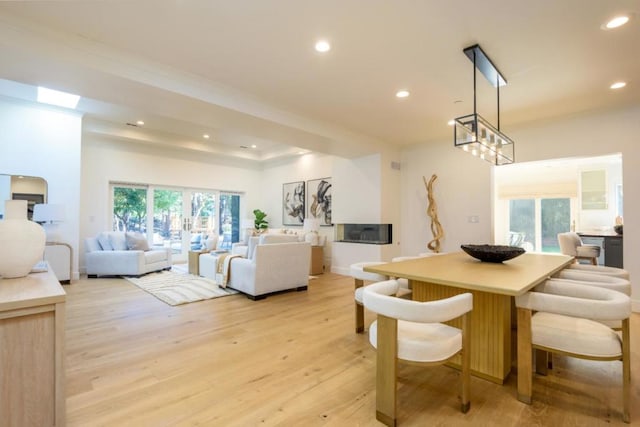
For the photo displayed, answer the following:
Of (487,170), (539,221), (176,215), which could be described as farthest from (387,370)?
(539,221)

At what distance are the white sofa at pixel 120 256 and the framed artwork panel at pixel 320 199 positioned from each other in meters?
3.57

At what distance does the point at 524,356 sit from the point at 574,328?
0.37 m

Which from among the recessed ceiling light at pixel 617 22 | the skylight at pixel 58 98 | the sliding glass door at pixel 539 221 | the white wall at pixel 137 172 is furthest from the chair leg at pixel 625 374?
the white wall at pixel 137 172

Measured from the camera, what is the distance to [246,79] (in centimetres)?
325

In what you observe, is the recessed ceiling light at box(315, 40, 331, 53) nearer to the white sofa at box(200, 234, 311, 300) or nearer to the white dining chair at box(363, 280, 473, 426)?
the white dining chair at box(363, 280, 473, 426)

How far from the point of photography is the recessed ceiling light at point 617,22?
7.26ft

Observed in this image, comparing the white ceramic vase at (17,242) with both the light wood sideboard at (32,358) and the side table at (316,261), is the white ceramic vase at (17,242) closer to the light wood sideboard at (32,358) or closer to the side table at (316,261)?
the light wood sideboard at (32,358)

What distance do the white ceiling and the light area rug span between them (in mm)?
2457

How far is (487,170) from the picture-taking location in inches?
198

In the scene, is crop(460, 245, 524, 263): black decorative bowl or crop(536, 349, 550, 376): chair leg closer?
crop(536, 349, 550, 376): chair leg

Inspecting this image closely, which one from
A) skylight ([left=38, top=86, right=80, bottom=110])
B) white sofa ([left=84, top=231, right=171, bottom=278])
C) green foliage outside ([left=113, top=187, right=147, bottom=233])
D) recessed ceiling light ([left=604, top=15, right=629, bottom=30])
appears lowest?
white sofa ([left=84, top=231, right=171, bottom=278])

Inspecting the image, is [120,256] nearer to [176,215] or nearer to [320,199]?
[176,215]

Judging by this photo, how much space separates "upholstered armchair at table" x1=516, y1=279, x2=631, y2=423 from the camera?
64.1 inches

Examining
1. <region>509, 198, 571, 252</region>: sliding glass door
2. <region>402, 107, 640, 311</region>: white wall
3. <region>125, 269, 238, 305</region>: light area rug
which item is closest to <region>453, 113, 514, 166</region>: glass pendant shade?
<region>402, 107, 640, 311</region>: white wall
